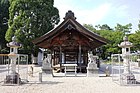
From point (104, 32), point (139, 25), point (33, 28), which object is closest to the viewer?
point (33, 28)

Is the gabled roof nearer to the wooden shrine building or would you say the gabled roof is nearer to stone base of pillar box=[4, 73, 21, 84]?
the wooden shrine building

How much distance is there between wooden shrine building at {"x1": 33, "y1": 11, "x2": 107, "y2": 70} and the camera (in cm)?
1828

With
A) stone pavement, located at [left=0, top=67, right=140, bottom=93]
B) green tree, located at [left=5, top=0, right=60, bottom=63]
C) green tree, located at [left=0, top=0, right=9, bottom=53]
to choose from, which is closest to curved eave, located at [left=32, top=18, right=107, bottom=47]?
stone pavement, located at [left=0, top=67, right=140, bottom=93]

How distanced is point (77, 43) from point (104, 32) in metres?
33.2

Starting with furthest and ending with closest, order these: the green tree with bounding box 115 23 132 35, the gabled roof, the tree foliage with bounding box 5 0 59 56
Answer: the green tree with bounding box 115 23 132 35, the tree foliage with bounding box 5 0 59 56, the gabled roof

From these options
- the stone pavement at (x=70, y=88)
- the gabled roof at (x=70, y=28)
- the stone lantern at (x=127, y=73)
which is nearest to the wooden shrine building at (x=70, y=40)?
the gabled roof at (x=70, y=28)

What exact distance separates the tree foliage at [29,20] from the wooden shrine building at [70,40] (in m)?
10.2

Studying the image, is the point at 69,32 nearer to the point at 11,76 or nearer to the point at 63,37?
the point at 63,37

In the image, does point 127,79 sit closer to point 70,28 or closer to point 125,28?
point 70,28

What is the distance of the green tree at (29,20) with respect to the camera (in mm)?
31672

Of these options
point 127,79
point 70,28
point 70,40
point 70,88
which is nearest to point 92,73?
point 70,28

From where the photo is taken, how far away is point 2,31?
41.7 meters

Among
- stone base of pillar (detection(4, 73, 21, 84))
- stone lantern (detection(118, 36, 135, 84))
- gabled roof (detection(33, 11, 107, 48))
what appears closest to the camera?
stone base of pillar (detection(4, 73, 21, 84))

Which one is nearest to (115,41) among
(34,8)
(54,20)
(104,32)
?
(104,32)
